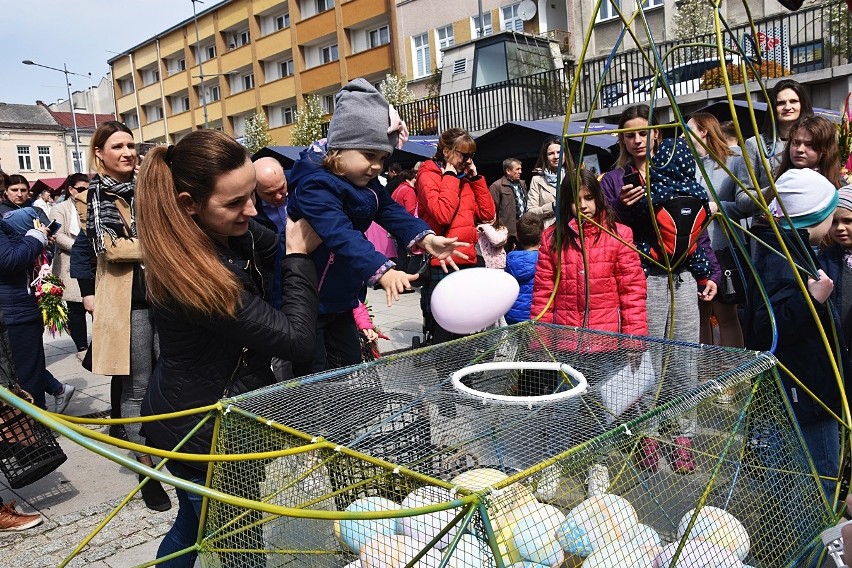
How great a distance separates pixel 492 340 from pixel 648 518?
0.82m

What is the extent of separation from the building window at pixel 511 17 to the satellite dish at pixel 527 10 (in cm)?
80

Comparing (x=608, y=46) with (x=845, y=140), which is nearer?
(x=845, y=140)

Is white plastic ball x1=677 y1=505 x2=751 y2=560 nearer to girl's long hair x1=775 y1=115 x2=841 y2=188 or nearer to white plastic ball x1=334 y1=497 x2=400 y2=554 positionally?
white plastic ball x1=334 y1=497 x2=400 y2=554

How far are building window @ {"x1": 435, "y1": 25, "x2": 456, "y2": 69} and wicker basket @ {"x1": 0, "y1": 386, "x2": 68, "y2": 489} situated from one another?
2125 cm

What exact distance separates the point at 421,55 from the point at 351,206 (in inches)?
917

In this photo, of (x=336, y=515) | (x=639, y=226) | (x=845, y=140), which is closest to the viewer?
(x=336, y=515)

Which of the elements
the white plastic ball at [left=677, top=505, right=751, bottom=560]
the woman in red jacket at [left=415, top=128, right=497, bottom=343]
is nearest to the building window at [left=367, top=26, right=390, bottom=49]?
the woman in red jacket at [left=415, top=128, right=497, bottom=343]

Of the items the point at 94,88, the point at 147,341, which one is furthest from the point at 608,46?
the point at 94,88

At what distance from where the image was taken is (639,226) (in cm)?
379

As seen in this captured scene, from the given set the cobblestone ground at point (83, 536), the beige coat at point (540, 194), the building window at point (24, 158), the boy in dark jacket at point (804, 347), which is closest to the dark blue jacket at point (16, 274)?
the cobblestone ground at point (83, 536)

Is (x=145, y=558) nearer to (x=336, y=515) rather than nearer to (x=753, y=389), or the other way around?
(x=336, y=515)

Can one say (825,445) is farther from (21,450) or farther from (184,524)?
(21,450)

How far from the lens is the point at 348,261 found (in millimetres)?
2410

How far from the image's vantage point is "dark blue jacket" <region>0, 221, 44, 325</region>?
145 inches
